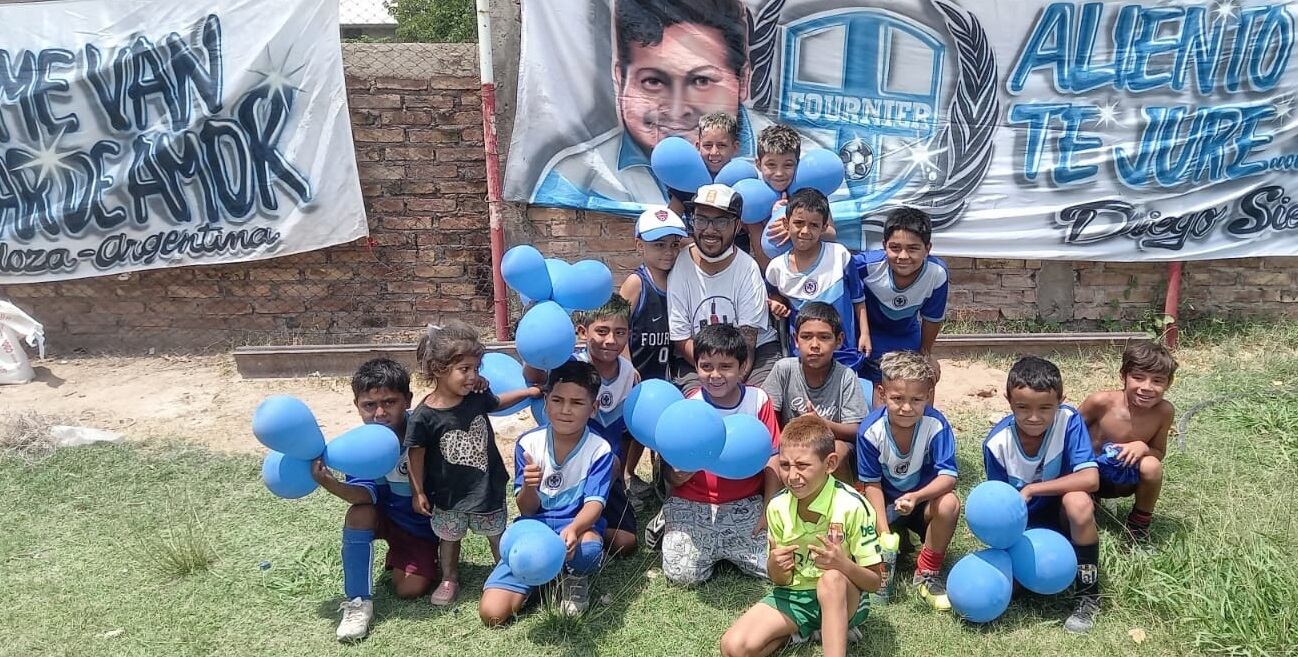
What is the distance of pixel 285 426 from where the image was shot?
251cm

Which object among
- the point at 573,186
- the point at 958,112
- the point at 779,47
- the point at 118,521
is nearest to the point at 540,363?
the point at 118,521

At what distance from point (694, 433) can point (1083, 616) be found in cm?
142

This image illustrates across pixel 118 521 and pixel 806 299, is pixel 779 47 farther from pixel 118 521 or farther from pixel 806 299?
pixel 118 521

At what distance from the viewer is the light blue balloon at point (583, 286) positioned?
296 cm

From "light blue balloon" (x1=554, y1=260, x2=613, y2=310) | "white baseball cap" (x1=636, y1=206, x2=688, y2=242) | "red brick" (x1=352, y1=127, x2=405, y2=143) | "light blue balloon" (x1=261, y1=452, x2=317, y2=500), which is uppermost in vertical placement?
"red brick" (x1=352, y1=127, x2=405, y2=143)

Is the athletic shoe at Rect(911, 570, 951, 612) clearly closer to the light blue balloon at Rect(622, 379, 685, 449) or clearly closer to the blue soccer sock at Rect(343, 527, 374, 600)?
the light blue balloon at Rect(622, 379, 685, 449)

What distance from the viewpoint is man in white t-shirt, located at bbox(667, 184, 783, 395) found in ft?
10.6

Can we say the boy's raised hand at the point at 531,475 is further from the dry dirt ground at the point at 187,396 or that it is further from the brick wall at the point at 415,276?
the brick wall at the point at 415,276

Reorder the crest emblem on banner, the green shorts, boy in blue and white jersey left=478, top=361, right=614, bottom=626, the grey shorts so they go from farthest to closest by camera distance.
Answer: the crest emblem on banner < the grey shorts < boy in blue and white jersey left=478, top=361, right=614, bottom=626 < the green shorts

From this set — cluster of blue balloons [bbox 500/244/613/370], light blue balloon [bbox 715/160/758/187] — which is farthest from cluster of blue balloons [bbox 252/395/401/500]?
light blue balloon [bbox 715/160/758/187]

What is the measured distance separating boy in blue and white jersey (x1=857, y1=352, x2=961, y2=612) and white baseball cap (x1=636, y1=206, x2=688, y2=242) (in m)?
0.94

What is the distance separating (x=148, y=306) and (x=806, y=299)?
470cm

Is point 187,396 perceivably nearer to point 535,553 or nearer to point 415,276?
point 415,276

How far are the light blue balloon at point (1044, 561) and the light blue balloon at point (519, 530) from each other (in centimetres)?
150
